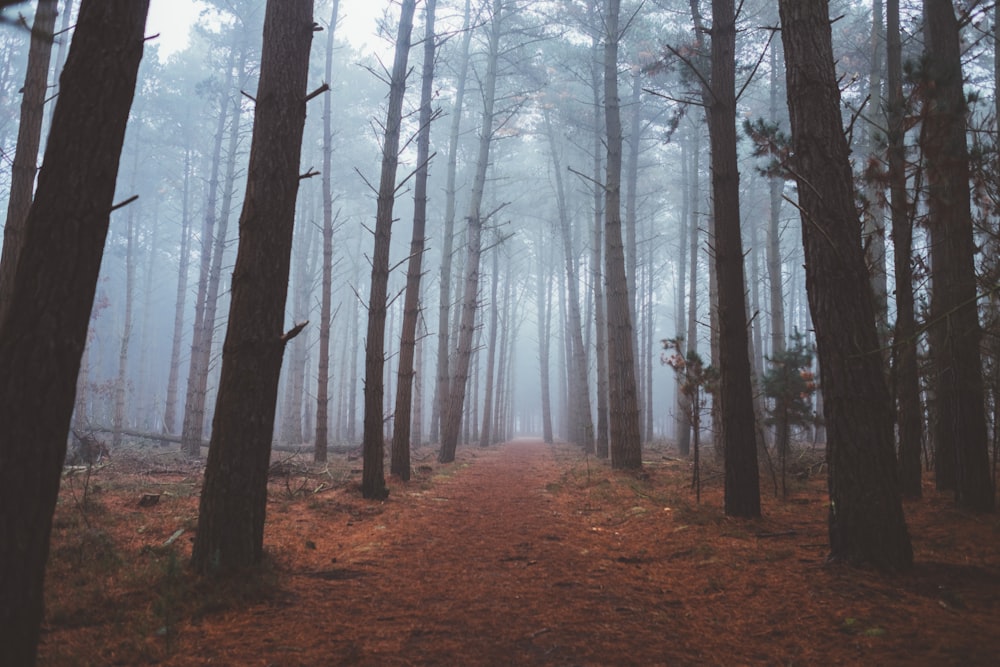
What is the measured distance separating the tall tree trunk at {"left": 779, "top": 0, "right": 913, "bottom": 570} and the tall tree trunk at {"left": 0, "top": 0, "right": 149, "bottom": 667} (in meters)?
4.42

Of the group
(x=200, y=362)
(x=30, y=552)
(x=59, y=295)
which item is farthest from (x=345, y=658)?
(x=200, y=362)

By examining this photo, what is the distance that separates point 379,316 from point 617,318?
5304 mm

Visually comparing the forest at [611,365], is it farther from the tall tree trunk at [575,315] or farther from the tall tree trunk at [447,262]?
the tall tree trunk at [575,315]

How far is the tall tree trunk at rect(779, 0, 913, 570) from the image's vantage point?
3863mm

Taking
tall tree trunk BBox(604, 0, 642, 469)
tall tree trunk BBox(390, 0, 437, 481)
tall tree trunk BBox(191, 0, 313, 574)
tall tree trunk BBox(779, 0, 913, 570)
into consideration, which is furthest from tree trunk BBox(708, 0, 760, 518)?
tall tree trunk BBox(604, 0, 642, 469)

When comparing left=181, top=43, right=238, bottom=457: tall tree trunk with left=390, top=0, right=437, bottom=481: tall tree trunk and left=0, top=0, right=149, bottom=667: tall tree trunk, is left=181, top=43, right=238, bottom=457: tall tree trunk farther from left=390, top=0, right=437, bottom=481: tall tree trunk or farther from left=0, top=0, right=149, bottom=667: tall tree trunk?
left=0, top=0, right=149, bottom=667: tall tree trunk

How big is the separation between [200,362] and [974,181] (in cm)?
1777

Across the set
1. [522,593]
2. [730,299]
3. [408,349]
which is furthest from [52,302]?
[408,349]

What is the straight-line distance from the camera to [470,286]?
16.2 meters

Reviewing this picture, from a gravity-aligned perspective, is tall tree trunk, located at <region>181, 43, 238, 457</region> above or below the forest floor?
above

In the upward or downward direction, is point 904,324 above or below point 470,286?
below

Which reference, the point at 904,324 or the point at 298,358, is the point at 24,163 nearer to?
the point at 904,324

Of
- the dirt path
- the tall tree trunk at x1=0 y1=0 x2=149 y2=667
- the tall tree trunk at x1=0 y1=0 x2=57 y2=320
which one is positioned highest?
the tall tree trunk at x1=0 y1=0 x2=57 y2=320

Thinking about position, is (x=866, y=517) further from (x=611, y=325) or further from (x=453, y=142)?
(x=453, y=142)
